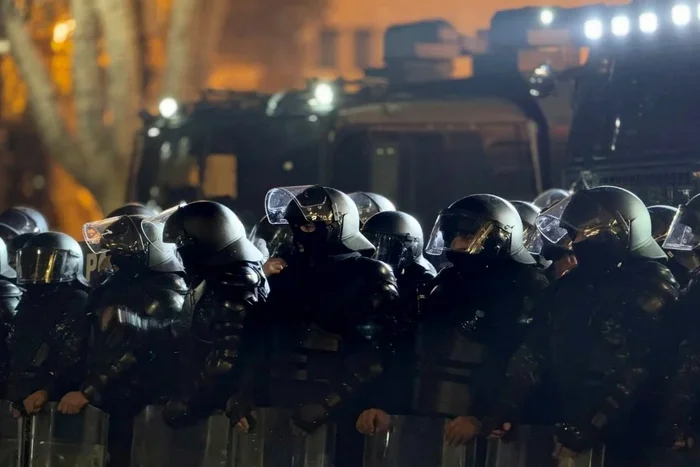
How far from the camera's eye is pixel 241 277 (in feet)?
17.3

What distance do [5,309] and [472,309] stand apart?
8.32 feet

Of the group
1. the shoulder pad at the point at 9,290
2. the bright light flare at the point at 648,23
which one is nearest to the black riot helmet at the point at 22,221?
the shoulder pad at the point at 9,290

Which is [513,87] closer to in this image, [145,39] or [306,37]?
[145,39]

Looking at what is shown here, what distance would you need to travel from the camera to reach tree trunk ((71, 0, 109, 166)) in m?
15.0

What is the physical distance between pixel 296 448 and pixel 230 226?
3.45 ft

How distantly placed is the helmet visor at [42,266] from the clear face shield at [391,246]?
5.04 ft

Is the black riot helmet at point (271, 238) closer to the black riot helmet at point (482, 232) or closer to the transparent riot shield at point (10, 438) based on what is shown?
the black riot helmet at point (482, 232)

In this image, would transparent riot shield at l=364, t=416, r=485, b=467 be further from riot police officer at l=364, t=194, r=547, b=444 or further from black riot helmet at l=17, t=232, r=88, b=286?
black riot helmet at l=17, t=232, r=88, b=286

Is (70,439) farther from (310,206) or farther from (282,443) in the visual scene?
(310,206)

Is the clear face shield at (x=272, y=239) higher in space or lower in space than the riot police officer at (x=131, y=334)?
higher

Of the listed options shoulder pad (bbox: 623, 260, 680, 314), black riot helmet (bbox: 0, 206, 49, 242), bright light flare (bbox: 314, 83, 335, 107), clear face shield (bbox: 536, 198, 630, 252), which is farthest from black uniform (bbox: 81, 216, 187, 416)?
bright light flare (bbox: 314, 83, 335, 107)

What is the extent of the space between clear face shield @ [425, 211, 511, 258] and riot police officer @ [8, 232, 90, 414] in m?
1.83

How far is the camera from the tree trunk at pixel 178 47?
52.3 ft

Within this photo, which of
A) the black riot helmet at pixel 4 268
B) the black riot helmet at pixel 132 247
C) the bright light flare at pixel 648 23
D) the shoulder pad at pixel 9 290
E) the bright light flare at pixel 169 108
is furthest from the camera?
the bright light flare at pixel 169 108
